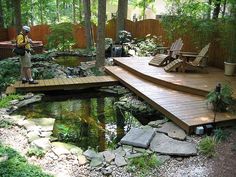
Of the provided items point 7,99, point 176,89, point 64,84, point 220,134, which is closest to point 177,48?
point 176,89

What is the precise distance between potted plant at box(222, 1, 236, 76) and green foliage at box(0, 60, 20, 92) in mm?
5660

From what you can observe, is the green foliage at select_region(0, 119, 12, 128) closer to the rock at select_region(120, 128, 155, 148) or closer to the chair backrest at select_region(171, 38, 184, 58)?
the rock at select_region(120, 128, 155, 148)

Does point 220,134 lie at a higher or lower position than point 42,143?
higher

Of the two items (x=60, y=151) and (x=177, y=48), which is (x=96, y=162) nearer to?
(x=60, y=151)

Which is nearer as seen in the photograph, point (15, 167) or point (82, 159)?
point (15, 167)

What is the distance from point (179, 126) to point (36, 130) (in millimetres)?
2373

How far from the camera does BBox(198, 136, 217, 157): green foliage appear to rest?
401 centimetres

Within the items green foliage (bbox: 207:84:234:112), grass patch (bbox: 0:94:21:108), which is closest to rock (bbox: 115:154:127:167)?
green foliage (bbox: 207:84:234:112)

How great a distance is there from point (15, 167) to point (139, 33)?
11.3 m

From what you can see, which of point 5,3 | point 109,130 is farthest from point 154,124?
point 5,3

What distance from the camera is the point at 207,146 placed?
410 centimetres

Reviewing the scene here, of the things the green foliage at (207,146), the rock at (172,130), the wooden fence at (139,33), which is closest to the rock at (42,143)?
the rock at (172,130)

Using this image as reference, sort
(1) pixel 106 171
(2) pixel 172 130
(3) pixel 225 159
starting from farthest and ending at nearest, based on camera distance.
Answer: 1. (2) pixel 172 130
2. (3) pixel 225 159
3. (1) pixel 106 171

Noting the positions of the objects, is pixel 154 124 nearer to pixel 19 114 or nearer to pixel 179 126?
pixel 179 126
